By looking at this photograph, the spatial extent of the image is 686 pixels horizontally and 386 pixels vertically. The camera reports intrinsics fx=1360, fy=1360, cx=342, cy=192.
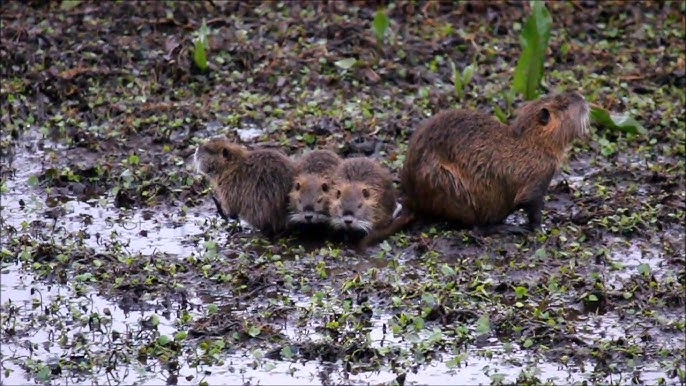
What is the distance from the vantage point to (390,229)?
820 cm

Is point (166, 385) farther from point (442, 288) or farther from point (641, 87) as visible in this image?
point (641, 87)

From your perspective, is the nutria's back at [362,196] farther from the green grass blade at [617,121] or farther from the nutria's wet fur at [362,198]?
the green grass blade at [617,121]

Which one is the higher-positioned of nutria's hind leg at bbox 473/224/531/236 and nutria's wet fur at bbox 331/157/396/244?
nutria's wet fur at bbox 331/157/396/244

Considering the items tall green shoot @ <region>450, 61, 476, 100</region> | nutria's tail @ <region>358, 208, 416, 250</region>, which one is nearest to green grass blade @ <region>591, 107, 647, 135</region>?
tall green shoot @ <region>450, 61, 476, 100</region>

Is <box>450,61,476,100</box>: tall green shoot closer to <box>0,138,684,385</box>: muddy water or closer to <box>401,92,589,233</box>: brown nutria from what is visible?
<box>401,92,589,233</box>: brown nutria

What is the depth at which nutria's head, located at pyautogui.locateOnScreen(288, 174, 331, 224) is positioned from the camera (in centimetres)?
793

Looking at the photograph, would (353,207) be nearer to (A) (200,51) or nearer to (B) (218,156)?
(B) (218,156)

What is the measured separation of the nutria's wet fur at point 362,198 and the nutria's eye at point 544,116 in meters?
1.00

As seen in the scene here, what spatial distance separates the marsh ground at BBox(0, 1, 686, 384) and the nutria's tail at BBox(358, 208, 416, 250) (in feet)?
0.20

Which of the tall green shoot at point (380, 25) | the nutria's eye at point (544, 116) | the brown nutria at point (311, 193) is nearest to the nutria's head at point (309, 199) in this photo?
the brown nutria at point (311, 193)

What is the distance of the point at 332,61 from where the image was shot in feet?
35.8

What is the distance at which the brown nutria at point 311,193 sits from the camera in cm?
794

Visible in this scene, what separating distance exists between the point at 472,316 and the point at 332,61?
4.34 meters

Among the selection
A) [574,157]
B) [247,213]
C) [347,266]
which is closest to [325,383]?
[347,266]
